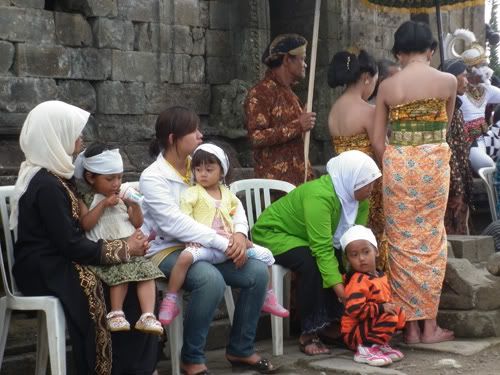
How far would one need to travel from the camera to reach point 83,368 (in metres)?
4.77

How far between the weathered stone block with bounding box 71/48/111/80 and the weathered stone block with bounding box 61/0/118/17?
11.6 inches

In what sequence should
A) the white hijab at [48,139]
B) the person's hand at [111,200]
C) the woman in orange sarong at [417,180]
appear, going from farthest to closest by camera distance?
the woman in orange sarong at [417,180]
the person's hand at [111,200]
the white hijab at [48,139]

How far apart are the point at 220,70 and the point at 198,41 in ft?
1.23

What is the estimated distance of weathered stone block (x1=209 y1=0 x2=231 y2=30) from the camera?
9727mm

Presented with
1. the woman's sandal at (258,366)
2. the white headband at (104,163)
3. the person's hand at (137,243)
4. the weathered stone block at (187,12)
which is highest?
the weathered stone block at (187,12)

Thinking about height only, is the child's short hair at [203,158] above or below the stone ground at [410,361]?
above

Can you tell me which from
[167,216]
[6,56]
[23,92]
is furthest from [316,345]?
[6,56]

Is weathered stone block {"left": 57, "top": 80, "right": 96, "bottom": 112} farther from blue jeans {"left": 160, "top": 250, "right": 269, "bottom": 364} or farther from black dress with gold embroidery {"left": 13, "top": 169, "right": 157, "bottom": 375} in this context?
black dress with gold embroidery {"left": 13, "top": 169, "right": 157, "bottom": 375}

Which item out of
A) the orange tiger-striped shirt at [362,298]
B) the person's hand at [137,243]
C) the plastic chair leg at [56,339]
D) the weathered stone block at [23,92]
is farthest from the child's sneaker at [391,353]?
the weathered stone block at [23,92]

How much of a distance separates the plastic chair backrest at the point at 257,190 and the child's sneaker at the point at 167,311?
1388 mm

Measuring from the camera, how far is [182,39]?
9.45 m

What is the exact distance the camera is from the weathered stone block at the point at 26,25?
318 inches

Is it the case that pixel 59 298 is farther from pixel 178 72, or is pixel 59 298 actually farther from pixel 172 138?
pixel 178 72

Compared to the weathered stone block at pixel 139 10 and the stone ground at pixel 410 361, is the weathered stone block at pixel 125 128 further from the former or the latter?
the stone ground at pixel 410 361
